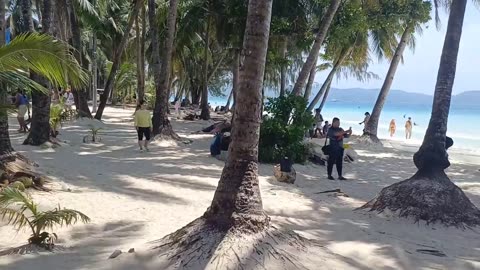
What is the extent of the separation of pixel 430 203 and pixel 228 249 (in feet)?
14.5

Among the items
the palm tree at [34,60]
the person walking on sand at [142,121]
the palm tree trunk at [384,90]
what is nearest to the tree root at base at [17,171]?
the palm tree at [34,60]

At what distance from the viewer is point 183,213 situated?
6.84 metres

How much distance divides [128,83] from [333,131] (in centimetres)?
3358

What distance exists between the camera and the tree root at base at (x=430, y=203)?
7445 mm

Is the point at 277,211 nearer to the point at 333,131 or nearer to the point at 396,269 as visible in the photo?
the point at 396,269

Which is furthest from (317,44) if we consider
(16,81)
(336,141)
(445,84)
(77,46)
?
(16,81)

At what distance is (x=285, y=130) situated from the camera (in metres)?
Answer: 13.2

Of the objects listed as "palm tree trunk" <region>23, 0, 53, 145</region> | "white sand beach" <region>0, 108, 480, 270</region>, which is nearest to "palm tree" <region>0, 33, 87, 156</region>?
"white sand beach" <region>0, 108, 480, 270</region>

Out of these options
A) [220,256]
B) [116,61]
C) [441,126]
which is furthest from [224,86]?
[220,256]

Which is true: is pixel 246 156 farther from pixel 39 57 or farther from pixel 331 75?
pixel 331 75

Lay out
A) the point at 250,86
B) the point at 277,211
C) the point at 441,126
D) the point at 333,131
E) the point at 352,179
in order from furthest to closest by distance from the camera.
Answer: the point at 352,179 < the point at 333,131 < the point at 441,126 < the point at 277,211 < the point at 250,86

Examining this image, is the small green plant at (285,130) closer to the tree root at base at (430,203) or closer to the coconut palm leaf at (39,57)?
the tree root at base at (430,203)

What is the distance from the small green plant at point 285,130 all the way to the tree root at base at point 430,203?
4834mm

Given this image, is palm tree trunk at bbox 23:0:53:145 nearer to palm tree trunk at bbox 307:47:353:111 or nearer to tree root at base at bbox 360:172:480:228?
tree root at base at bbox 360:172:480:228
